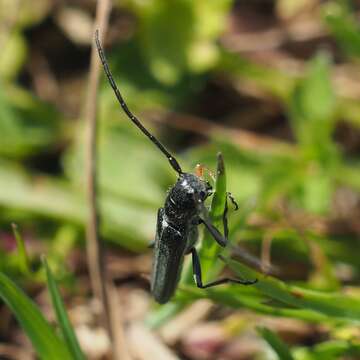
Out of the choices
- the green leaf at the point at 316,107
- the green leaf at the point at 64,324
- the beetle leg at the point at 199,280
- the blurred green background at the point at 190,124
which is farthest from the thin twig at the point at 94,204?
the green leaf at the point at 316,107

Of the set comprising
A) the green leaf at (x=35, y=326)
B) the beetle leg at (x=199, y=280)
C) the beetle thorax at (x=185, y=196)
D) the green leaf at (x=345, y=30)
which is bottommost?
the green leaf at (x=35, y=326)

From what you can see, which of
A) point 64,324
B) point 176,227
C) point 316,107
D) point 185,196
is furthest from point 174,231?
point 316,107

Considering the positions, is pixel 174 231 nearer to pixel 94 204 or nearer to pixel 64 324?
pixel 64 324

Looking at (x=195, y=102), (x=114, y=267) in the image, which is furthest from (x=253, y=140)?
(x=114, y=267)

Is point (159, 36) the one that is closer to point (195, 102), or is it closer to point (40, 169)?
point (195, 102)

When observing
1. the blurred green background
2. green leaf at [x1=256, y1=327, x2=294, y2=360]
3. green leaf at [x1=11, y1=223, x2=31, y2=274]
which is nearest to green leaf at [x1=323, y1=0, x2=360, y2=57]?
the blurred green background

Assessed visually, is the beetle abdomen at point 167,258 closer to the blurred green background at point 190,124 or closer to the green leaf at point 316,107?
the blurred green background at point 190,124
